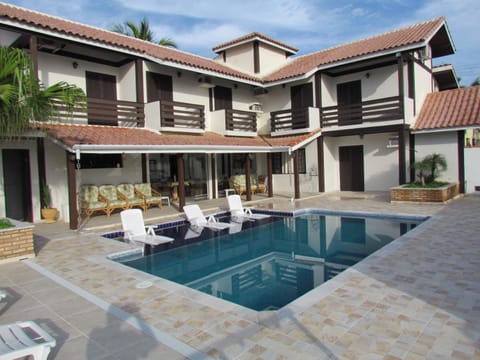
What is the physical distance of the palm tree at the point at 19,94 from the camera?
283 inches

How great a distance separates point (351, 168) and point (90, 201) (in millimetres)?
12590

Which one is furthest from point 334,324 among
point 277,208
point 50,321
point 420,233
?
point 277,208

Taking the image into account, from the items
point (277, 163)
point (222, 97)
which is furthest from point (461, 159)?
point (222, 97)

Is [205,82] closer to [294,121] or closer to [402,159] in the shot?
[294,121]

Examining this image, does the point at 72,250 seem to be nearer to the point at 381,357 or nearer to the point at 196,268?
the point at 196,268

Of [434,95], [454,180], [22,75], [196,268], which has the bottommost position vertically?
[196,268]

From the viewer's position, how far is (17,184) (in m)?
12.0

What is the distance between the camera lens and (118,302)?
17.1 ft

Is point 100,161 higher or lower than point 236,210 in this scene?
higher

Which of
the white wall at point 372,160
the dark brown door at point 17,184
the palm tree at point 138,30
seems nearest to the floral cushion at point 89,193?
the dark brown door at point 17,184

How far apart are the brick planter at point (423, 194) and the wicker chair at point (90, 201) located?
34.6 feet

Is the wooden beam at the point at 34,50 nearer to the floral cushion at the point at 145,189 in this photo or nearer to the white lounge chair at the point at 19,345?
the floral cushion at the point at 145,189

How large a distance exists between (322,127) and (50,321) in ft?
51.6

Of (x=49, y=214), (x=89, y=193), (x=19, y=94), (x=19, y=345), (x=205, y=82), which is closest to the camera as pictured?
(x=19, y=345)
